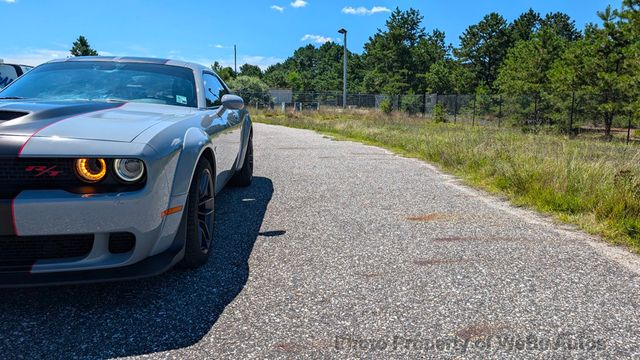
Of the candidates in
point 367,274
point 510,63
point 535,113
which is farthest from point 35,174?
point 510,63

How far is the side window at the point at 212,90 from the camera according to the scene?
4.16 metres

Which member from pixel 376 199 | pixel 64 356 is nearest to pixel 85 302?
pixel 64 356

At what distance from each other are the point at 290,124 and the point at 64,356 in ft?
69.6

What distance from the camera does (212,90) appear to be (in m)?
4.52

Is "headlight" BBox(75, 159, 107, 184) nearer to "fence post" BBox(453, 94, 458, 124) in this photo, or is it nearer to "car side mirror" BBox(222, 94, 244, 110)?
"car side mirror" BBox(222, 94, 244, 110)

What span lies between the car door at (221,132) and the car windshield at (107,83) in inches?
10.5

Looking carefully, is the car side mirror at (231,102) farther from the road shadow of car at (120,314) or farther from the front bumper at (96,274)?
the front bumper at (96,274)

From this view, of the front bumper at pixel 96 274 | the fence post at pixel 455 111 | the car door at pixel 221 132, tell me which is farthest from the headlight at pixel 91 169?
the fence post at pixel 455 111

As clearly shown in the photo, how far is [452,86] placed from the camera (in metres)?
57.4

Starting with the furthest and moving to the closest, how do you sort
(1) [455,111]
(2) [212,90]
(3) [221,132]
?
(1) [455,111], (2) [212,90], (3) [221,132]

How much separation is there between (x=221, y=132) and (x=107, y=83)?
3.24 feet

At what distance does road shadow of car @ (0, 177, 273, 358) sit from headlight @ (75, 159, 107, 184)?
764 millimetres

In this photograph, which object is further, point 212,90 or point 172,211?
point 212,90

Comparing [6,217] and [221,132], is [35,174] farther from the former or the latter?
[221,132]
